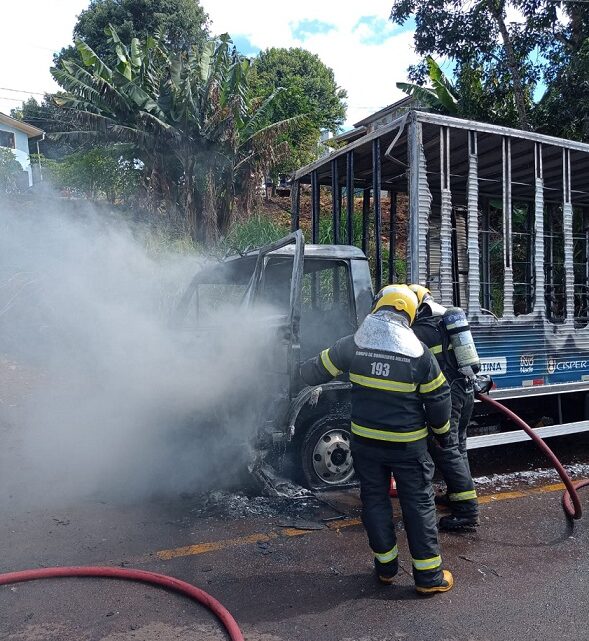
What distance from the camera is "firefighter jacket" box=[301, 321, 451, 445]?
3469 millimetres

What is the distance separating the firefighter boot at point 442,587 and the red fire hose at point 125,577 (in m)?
1.10

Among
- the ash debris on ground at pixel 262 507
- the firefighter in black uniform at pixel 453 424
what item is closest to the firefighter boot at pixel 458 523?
the firefighter in black uniform at pixel 453 424

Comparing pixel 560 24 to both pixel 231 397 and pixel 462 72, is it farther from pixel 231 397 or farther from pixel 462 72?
pixel 231 397

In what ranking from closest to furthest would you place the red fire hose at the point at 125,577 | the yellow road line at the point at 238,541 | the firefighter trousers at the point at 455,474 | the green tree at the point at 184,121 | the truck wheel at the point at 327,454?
the red fire hose at the point at 125,577
the yellow road line at the point at 238,541
the firefighter trousers at the point at 455,474
the truck wheel at the point at 327,454
the green tree at the point at 184,121

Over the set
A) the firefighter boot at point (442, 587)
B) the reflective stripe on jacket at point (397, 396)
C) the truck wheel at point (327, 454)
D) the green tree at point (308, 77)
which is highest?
the green tree at point (308, 77)

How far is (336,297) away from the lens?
548 cm

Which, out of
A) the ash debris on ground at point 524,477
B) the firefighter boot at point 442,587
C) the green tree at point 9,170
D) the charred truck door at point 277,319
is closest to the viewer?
the firefighter boot at point 442,587

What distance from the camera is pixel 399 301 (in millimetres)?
3742

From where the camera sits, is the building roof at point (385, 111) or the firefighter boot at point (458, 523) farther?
the building roof at point (385, 111)

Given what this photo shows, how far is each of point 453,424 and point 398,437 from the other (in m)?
1.07

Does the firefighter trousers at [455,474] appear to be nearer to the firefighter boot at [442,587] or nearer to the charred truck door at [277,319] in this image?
the firefighter boot at [442,587]

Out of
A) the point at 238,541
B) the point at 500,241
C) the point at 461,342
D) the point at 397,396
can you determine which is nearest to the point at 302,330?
the point at 461,342

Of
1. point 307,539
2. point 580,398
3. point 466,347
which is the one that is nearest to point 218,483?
point 307,539

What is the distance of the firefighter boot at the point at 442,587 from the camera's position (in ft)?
11.2
